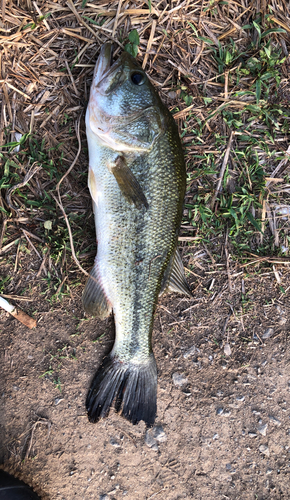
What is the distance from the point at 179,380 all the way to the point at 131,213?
5.05 ft

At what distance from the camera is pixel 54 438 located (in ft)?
7.83

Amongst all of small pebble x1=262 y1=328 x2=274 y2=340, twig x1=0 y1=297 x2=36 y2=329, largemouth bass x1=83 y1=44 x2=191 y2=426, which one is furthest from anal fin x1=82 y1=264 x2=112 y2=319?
small pebble x1=262 y1=328 x2=274 y2=340

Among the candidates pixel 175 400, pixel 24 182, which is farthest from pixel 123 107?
pixel 175 400

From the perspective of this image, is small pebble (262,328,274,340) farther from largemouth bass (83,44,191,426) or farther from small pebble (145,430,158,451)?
small pebble (145,430,158,451)

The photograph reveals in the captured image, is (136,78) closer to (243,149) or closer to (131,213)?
(131,213)

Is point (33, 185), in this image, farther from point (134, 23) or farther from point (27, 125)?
point (134, 23)

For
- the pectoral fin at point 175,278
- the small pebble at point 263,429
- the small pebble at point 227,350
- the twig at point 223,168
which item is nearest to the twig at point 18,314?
the pectoral fin at point 175,278

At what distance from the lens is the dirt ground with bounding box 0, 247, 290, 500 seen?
238 centimetres

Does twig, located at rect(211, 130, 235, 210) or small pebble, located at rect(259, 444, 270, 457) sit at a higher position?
twig, located at rect(211, 130, 235, 210)

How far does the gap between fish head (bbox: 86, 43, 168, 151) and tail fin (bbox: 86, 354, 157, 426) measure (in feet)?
5.37

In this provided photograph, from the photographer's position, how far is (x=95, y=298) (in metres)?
2.21

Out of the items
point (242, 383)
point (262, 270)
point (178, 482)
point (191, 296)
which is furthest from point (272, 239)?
point (178, 482)

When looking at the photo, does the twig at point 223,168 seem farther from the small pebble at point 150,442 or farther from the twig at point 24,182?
the small pebble at point 150,442

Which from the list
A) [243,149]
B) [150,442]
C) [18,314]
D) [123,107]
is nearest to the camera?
[123,107]
